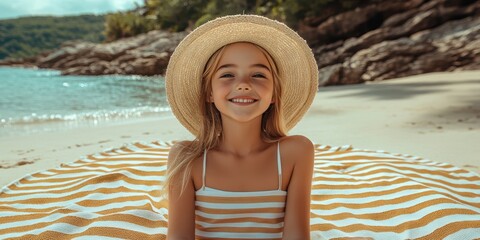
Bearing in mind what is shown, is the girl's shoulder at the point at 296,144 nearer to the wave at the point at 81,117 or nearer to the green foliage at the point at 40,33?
the wave at the point at 81,117

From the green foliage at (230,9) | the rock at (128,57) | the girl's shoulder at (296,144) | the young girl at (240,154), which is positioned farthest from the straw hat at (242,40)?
the rock at (128,57)

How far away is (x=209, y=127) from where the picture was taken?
1877 millimetres

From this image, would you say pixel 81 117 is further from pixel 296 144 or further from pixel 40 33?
pixel 40 33

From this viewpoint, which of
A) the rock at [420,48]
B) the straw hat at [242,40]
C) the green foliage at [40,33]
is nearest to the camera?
the straw hat at [242,40]

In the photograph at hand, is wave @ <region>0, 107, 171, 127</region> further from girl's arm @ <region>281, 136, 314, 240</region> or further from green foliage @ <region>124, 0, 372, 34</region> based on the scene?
girl's arm @ <region>281, 136, 314, 240</region>

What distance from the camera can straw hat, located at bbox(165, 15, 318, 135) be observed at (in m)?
1.81

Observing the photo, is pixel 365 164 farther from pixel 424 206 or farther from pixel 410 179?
pixel 424 206

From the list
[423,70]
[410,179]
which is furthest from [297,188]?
[423,70]

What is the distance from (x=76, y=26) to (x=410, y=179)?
82021 millimetres

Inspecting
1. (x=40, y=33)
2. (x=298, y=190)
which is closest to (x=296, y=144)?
(x=298, y=190)

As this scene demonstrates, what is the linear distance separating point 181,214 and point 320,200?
106cm

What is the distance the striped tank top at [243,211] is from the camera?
5.72ft

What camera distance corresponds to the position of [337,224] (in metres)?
2.18

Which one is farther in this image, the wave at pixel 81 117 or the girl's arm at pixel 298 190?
the wave at pixel 81 117
